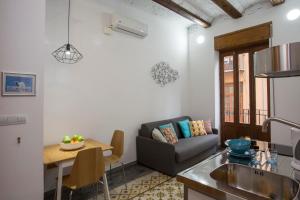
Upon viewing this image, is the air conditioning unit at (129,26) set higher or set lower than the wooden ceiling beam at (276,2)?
lower

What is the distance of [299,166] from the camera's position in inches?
42.6

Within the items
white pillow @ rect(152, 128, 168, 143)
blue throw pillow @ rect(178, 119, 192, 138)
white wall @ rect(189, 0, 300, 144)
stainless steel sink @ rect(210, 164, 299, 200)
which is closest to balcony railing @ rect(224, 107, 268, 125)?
white wall @ rect(189, 0, 300, 144)

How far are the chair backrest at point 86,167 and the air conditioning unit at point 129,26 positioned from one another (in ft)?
7.10

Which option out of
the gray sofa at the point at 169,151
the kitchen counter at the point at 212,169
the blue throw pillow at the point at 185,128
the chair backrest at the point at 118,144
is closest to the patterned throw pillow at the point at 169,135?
the gray sofa at the point at 169,151

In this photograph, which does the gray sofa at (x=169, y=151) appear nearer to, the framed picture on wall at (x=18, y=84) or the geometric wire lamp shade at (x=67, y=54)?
the geometric wire lamp shade at (x=67, y=54)

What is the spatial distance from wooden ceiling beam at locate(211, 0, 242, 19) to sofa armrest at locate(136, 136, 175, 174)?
2.65 metres

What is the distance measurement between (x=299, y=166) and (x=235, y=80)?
3.53 metres

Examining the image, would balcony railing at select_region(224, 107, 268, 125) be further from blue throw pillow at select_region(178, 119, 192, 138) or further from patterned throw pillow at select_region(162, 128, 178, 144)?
patterned throw pillow at select_region(162, 128, 178, 144)

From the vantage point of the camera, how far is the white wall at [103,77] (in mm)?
2646

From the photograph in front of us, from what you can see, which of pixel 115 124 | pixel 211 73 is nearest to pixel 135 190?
pixel 115 124

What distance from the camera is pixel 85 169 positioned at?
78.0 inches

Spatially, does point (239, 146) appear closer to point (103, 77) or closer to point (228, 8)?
point (103, 77)

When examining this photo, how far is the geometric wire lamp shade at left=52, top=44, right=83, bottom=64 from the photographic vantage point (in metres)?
2.63

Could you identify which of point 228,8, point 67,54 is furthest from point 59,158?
point 228,8
